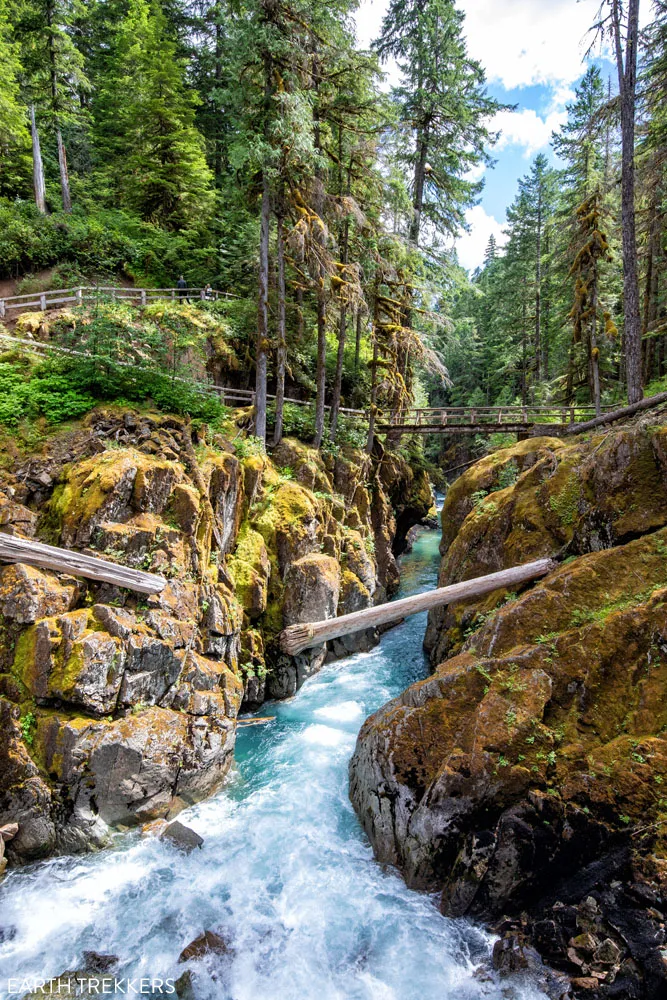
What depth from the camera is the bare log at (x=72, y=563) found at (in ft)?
27.2

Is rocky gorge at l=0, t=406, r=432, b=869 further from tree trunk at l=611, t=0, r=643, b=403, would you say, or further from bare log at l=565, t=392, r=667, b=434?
tree trunk at l=611, t=0, r=643, b=403

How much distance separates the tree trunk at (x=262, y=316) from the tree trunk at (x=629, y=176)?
1021 cm

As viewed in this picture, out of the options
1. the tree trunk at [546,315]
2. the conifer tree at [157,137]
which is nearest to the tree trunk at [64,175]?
the conifer tree at [157,137]

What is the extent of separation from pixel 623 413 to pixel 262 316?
35.3 feet

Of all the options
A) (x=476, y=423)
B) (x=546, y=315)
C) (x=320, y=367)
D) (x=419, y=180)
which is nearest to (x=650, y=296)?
(x=546, y=315)

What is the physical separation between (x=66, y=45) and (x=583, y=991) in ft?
115

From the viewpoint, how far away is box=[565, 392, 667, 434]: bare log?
10.5 metres

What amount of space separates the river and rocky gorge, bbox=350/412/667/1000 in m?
0.46

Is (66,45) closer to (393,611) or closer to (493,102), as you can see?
(493,102)

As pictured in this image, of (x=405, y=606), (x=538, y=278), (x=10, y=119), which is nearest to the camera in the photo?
(x=405, y=606)

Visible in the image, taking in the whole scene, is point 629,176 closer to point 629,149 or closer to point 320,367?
point 629,149

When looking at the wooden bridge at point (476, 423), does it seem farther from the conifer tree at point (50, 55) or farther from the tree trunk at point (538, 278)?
the conifer tree at point (50, 55)

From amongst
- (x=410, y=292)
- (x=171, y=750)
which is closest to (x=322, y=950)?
(x=171, y=750)

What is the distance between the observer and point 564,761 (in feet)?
20.4
